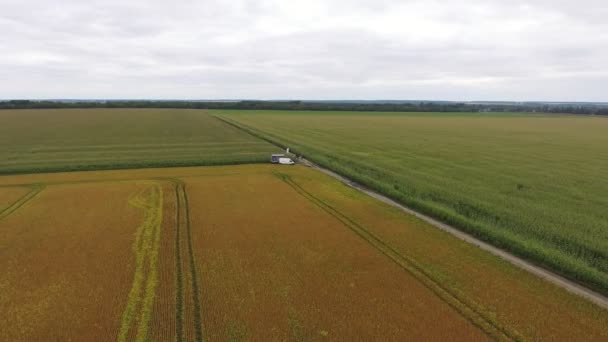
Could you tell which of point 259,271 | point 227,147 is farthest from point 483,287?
point 227,147

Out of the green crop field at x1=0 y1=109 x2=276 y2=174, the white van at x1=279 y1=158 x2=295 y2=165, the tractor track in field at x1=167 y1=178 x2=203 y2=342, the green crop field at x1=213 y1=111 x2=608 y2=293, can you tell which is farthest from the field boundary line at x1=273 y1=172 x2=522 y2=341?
the green crop field at x1=0 y1=109 x2=276 y2=174

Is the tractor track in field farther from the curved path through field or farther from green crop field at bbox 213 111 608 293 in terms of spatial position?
green crop field at bbox 213 111 608 293

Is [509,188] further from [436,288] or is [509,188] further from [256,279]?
[256,279]

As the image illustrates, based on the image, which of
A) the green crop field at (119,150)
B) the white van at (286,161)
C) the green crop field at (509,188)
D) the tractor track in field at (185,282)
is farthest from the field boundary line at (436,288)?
the green crop field at (119,150)

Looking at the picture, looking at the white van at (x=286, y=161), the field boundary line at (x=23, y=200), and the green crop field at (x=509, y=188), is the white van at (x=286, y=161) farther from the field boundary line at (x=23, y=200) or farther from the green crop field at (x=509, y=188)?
the field boundary line at (x=23, y=200)

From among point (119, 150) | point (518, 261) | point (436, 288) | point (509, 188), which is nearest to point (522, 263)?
point (518, 261)

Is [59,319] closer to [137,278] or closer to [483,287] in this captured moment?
[137,278]
